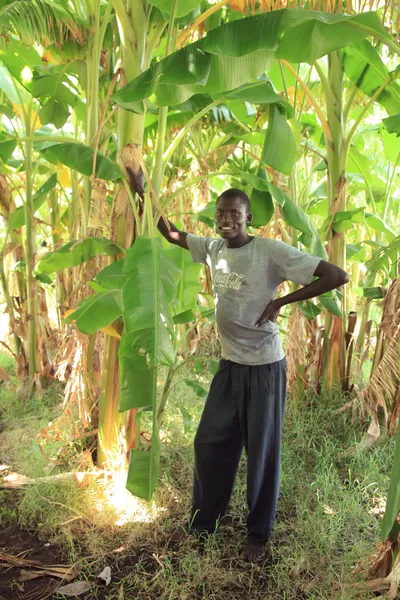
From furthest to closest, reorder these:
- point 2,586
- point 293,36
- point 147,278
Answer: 1. point 2,586
2. point 147,278
3. point 293,36

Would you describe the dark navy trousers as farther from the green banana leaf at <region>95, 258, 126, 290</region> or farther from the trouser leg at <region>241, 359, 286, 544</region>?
the green banana leaf at <region>95, 258, 126, 290</region>

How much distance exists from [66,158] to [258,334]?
1212mm

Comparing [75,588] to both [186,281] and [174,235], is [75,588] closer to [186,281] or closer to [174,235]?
[186,281]

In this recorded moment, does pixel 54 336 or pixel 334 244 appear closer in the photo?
pixel 334 244

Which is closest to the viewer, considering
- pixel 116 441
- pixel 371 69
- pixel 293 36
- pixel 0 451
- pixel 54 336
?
pixel 293 36

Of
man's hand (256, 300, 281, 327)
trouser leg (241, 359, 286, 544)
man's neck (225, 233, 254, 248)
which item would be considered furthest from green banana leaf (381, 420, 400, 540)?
man's neck (225, 233, 254, 248)

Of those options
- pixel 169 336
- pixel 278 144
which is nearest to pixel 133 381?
pixel 169 336

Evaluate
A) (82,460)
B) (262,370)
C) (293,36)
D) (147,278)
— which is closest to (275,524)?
(262,370)

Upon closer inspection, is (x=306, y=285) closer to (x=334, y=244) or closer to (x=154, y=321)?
(x=154, y=321)

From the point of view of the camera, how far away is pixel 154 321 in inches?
77.5

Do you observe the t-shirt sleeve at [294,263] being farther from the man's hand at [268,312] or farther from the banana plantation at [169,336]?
the banana plantation at [169,336]

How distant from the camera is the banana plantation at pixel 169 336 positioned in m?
2.01

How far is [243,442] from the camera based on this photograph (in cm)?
257

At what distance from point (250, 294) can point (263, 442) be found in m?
0.66
